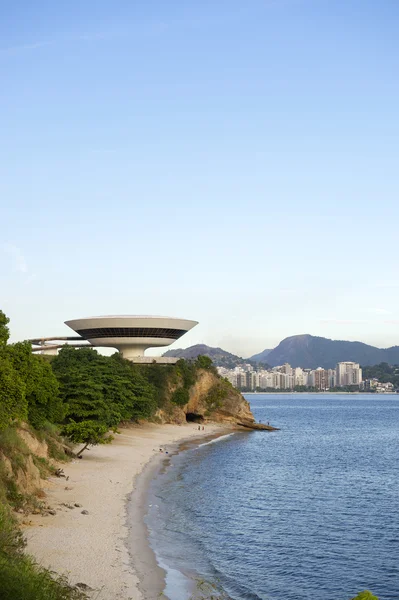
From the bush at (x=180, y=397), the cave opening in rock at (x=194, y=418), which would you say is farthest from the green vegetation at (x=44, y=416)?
the cave opening in rock at (x=194, y=418)

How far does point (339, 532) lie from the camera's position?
3503 centimetres

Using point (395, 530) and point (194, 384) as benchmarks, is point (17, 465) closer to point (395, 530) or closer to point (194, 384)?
point (395, 530)

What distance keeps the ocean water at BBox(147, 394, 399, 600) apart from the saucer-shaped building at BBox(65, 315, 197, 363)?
5828 cm

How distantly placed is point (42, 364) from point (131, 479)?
1243 centimetres

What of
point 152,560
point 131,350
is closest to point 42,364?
point 152,560

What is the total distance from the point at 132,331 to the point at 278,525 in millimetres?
92069

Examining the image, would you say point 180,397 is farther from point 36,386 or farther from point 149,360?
point 36,386

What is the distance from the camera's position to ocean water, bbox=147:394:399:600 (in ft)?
88.2

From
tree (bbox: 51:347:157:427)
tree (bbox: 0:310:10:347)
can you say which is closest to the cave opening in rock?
tree (bbox: 51:347:157:427)

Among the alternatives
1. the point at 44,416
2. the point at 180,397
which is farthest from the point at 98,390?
the point at 180,397

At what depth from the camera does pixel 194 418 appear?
384ft

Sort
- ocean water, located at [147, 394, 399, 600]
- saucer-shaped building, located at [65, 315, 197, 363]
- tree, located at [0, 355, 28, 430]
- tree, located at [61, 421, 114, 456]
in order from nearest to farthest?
ocean water, located at [147, 394, 399, 600]
tree, located at [0, 355, 28, 430]
tree, located at [61, 421, 114, 456]
saucer-shaped building, located at [65, 315, 197, 363]

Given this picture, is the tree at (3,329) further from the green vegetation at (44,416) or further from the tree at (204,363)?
the tree at (204,363)

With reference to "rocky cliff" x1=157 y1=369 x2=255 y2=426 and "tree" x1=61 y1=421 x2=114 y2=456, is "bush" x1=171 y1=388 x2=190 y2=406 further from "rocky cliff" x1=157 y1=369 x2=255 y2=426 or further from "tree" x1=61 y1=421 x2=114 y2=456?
"tree" x1=61 y1=421 x2=114 y2=456
